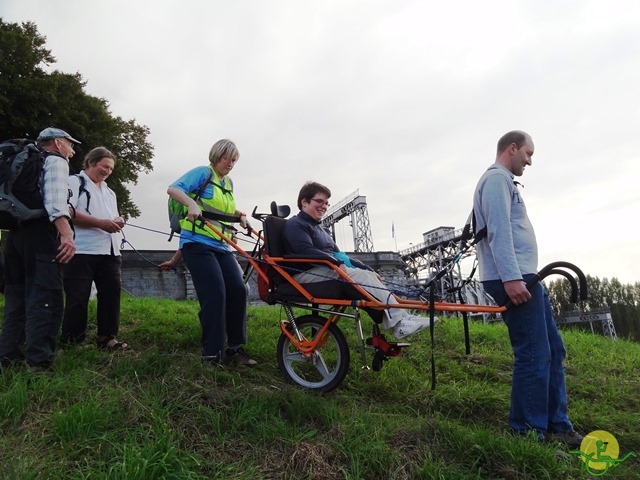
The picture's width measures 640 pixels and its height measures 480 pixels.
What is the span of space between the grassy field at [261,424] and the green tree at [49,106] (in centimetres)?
1386

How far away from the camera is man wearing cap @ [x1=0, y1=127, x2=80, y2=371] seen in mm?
3689

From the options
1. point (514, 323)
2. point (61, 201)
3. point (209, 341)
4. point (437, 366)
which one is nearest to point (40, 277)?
point (61, 201)

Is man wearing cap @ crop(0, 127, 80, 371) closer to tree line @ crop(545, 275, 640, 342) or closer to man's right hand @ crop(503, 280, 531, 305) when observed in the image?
man's right hand @ crop(503, 280, 531, 305)

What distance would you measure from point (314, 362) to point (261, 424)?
43.7 inches

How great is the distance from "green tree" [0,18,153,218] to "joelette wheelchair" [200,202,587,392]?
533 inches

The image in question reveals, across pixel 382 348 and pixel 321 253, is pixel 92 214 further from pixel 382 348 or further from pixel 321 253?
pixel 382 348

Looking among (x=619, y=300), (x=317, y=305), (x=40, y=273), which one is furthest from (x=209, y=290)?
(x=619, y=300)

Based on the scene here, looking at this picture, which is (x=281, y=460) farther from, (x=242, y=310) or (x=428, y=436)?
(x=242, y=310)

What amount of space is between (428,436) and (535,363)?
0.86 m

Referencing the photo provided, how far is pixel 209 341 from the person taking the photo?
426cm

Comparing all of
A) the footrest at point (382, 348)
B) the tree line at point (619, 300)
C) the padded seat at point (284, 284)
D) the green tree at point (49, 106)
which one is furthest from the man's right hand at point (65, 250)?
the tree line at point (619, 300)

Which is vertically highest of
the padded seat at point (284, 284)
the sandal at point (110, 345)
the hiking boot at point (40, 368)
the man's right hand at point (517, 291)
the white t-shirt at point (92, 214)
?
the white t-shirt at point (92, 214)

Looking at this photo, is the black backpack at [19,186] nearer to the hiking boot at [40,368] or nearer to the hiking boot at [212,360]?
the hiking boot at [40,368]

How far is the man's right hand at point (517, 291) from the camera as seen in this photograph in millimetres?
3291
